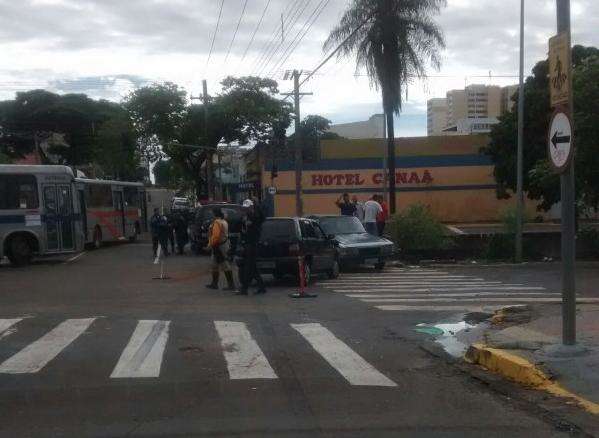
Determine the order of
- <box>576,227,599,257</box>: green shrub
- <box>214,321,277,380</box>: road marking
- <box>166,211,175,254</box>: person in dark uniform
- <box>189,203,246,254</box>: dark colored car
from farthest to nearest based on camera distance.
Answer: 1. <box>166,211,175,254</box>: person in dark uniform
2. <box>189,203,246,254</box>: dark colored car
3. <box>576,227,599,257</box>: green shrub
4. <box>214,321,277,380</box>: road marking

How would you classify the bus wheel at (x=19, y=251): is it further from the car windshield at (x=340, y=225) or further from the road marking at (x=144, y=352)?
the road marking at (x=144, y=352)

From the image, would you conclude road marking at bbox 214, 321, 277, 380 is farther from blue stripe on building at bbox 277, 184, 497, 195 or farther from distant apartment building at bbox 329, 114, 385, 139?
distant apartment building at bbox 329, 114, 385, 139

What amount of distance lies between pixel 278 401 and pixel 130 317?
21.2 ft

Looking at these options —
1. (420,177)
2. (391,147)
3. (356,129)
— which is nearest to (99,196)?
(391,147)

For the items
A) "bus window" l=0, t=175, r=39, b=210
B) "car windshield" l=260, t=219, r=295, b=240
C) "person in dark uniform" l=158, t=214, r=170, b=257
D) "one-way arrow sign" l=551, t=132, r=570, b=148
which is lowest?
"person in dark uniform" l=158, t=214, r=170, b=257

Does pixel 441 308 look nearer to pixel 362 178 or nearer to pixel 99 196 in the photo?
pixel 99 196

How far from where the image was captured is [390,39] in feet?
102

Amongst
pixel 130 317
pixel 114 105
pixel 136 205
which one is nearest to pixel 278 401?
pixel 130 317

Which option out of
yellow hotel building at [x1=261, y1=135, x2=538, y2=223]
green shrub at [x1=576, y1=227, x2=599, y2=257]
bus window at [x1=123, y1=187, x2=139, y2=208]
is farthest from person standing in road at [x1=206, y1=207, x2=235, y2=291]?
yellow hotel building at [x1=261, y1=135, x2=538, y2=223]

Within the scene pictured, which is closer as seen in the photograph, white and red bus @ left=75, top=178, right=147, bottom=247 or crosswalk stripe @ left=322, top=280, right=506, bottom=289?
crosswalk stripe @ left=322, top=280, right=506, bottom=289

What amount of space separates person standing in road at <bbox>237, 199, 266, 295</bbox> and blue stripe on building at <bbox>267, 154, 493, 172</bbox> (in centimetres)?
3358

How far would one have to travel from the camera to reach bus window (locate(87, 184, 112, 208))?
33.8 meters

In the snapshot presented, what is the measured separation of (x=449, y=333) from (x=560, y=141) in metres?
4.13

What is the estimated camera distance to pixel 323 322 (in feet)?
43.3
